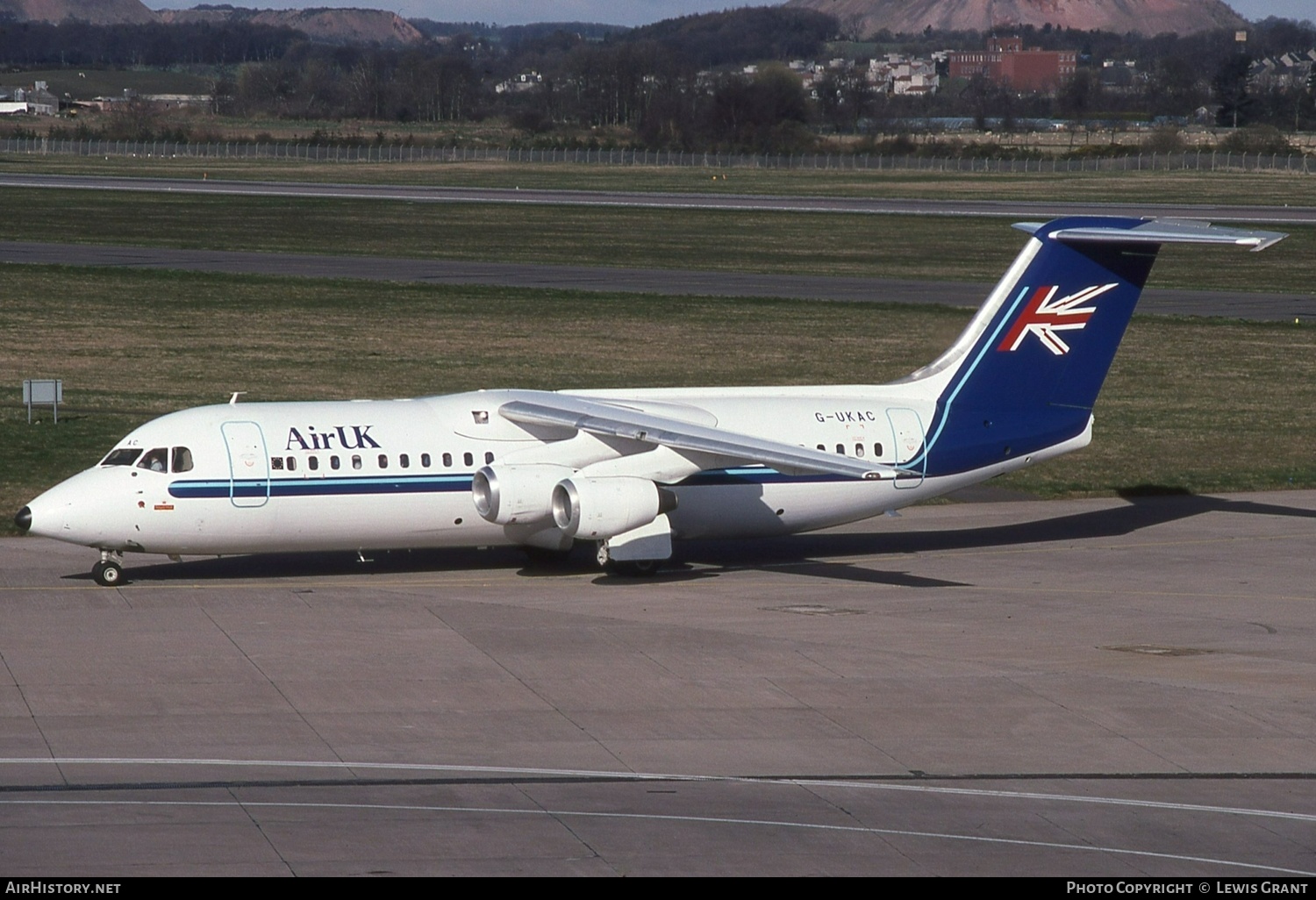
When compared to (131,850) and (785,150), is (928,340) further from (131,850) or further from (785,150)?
(785,150)

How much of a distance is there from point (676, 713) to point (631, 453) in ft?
24.5

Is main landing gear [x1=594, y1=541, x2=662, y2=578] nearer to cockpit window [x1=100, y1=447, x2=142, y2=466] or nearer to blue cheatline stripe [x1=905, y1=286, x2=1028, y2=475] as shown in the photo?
blue cheatline stripe [x1=905, y1=286, x2=1028, y2=475]

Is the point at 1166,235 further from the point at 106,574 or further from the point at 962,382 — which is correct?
the point at 106,574

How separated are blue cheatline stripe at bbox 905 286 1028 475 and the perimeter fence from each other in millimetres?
104342

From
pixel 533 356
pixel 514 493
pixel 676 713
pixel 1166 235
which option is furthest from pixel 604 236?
pixel 676 713

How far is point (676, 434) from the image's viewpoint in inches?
1008

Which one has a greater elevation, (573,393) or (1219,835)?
(573,393)

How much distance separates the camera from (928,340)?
52906mm

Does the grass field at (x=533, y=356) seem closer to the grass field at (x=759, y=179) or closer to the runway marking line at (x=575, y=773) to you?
the runway marking line at (x=575, y=773)

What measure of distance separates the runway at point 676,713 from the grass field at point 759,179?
78.0m

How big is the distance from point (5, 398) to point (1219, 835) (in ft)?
109

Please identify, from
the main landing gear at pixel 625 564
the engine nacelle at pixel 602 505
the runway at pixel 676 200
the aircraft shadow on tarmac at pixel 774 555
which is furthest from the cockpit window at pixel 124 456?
the runway at pixel 676 200

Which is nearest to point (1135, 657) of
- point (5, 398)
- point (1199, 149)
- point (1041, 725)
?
point (1041, 725)

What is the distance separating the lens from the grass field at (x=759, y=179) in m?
108
